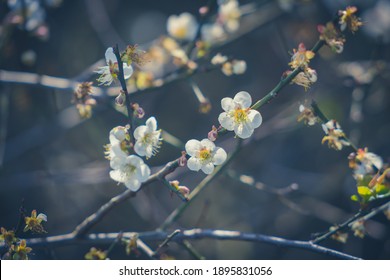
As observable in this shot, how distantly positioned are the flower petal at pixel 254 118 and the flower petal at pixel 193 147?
0.67 ft

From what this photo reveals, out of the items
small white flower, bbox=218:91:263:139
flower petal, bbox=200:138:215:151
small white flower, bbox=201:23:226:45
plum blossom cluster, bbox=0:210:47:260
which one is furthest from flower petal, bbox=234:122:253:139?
small white flower, bbox=201:23:226:45

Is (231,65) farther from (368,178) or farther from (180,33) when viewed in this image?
(368,178)

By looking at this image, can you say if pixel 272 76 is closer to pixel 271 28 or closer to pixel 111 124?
pixel 271 28

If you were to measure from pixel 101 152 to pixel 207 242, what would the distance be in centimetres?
119

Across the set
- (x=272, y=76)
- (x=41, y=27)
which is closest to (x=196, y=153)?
(x=41, y=27)

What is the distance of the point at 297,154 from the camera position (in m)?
3.24

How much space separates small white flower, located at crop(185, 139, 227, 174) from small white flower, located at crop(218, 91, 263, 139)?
0.33 feet

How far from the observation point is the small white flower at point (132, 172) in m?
1.17

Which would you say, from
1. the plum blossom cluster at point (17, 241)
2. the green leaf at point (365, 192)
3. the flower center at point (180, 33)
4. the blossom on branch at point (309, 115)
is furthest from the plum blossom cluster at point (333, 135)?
the flower center at point (180, 33)

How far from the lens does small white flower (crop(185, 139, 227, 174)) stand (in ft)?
4.12

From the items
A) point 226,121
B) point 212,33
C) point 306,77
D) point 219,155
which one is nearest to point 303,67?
point 306,77

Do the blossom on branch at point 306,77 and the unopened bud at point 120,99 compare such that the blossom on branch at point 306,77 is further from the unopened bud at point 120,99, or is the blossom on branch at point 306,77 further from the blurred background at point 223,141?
the blurred background at point 223,141

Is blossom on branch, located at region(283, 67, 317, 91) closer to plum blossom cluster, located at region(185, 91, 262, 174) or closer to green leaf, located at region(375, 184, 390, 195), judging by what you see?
plum blossom cluster, located at region(185, 91, 262, 174)

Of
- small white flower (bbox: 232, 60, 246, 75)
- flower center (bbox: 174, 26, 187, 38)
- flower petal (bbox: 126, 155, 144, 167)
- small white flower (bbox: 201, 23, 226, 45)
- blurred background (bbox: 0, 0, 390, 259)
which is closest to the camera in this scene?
flower petal (bbox: 126, 155, 144, 167)
